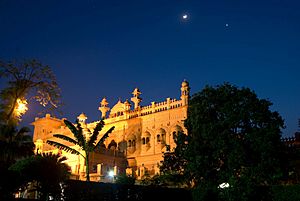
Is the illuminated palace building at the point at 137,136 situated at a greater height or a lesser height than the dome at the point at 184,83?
lesser

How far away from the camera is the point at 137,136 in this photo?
44.5 metres

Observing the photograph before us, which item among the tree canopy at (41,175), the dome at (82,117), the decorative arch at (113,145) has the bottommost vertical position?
the tree canopy at (41,175)

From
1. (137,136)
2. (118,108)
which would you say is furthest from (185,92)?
(118,108)

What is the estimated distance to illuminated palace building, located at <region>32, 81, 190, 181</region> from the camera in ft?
131

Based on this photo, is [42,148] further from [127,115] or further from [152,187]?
[152,187]

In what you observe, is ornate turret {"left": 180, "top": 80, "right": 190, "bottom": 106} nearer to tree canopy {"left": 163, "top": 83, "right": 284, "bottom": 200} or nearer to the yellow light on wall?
tree canopy {"left": 163, "top": 83, "right": 284, "bottom": 200}

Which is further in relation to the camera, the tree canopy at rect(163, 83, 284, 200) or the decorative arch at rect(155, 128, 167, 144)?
the decorative arch at rect(155, 128, 167, 144)

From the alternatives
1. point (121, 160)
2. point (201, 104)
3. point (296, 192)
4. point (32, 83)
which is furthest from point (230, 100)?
point (121, 160)

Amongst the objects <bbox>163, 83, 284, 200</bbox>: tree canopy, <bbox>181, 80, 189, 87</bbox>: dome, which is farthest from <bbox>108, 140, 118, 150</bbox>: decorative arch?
<bbox>163, 83, 284, 200</bbox>: tree canopy

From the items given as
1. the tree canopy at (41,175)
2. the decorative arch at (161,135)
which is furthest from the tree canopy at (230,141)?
the decorative arch at (161,135)

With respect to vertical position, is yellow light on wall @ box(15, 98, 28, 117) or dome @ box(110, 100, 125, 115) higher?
dome @ box(110, 100, 125, 115)

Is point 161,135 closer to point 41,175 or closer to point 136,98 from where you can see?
point 136,98

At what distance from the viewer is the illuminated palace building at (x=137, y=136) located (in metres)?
39.8

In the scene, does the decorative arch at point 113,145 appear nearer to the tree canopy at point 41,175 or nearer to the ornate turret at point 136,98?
the ornate turret at point 136,98
